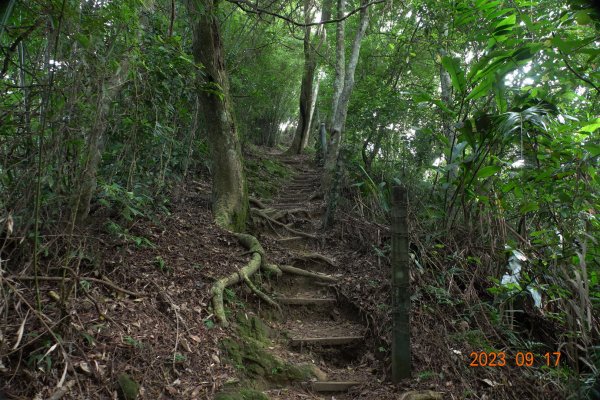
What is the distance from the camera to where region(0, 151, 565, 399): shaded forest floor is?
239 cm

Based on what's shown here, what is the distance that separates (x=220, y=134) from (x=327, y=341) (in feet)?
10.5

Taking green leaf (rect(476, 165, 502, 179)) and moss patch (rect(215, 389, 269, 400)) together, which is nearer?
moss patch (rect(215, 389, 269, 400))

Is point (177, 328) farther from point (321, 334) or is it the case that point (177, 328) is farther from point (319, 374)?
point (321, 334)

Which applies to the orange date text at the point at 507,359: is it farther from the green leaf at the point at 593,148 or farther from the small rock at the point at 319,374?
the green leaf at the point at 593,148

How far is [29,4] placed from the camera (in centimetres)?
216

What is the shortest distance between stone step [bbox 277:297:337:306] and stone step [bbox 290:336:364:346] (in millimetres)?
696

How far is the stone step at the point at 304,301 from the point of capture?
185 inches

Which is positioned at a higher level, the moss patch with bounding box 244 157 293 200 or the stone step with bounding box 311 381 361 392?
the moss patch with bounding box 244 157 293 200

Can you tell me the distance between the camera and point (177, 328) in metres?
3.21

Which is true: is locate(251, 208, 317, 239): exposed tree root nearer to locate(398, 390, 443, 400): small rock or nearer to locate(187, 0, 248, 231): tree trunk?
locate(187, 0, 248, 231): tree trunk

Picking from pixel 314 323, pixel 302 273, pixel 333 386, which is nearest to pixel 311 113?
pixel 302 273

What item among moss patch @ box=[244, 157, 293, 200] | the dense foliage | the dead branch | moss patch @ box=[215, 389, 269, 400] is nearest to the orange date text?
the dense foliage

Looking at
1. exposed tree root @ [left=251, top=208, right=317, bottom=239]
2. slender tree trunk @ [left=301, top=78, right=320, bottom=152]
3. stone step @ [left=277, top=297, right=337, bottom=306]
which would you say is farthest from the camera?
slender tree trunk @ [left=301, top=78, right=320, bottom=152]

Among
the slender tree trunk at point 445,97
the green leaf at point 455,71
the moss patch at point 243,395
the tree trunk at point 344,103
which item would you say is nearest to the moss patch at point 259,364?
the moss patch at point 243,395
